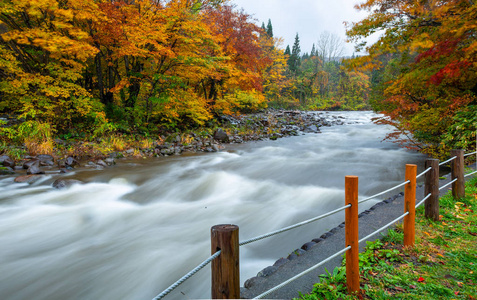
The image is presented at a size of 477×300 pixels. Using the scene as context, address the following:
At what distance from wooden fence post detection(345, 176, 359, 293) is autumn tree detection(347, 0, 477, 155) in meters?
6.17

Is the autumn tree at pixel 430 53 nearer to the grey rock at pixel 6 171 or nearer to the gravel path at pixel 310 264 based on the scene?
the gravel path at pixel 310 264

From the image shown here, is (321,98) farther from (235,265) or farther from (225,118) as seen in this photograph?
(235,265)

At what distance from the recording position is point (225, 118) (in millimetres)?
18578

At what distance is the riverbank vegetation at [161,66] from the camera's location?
7828mm

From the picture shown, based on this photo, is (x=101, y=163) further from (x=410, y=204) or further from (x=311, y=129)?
(x=311, y=129)

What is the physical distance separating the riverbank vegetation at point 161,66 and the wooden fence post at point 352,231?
5.70m

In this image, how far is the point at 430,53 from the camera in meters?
7.61

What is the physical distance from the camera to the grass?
2.58 metres

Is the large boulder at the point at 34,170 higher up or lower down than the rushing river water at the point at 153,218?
higher up

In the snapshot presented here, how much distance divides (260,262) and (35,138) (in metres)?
9.53

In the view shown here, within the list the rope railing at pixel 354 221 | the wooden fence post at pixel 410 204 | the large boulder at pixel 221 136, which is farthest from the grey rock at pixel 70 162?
the wooden fence post at pixel 410 204

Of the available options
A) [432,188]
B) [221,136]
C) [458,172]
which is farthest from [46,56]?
[458,172]

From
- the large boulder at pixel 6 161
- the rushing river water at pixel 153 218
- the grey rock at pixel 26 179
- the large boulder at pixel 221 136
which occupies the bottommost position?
the rushing river water at pixel 153 218

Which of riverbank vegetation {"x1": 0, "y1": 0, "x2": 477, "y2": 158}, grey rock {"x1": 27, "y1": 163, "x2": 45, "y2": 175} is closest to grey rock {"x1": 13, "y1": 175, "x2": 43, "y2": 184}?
grey rock {"x1": 27, "y1": 163, "x2": 45, "y2": 175}
